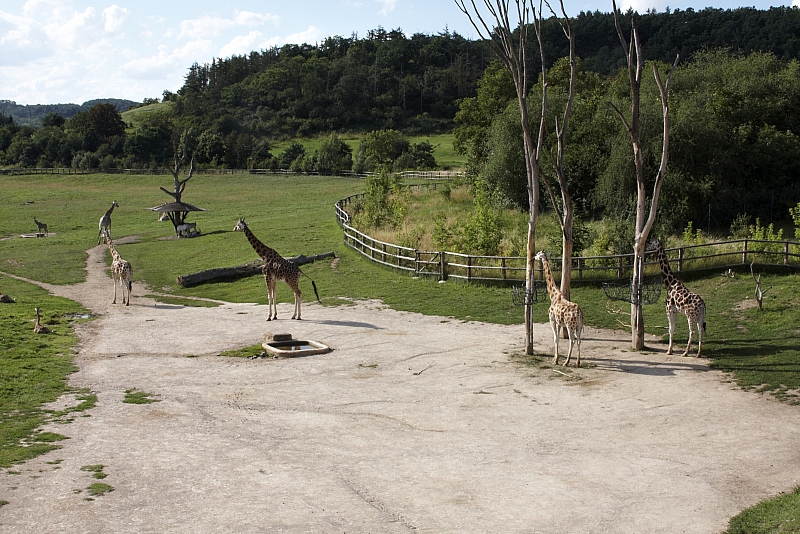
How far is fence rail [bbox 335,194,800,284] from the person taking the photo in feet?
95.1

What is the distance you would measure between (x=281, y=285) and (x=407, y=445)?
21.8m

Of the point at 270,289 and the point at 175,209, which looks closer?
the point at 270,289

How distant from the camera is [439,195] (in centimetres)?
6438

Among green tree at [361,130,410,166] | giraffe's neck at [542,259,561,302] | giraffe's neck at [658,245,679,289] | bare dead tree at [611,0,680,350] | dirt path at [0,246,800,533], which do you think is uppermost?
green tree at [361,130,410,166]

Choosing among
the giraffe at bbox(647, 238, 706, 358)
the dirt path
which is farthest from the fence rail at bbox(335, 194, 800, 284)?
the dirt path

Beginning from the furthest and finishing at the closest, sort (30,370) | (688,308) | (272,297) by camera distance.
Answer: (272,297), (688,308), (30,370)

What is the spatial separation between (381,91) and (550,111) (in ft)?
366

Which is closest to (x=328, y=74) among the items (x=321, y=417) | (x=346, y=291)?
(x=346, y=291)

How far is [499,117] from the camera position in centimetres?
5528

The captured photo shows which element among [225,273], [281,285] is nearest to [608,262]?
[281,285]

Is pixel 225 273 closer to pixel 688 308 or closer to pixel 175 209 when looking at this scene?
pixel 175 209

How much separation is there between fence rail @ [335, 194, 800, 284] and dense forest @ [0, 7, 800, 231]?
643 centimetres

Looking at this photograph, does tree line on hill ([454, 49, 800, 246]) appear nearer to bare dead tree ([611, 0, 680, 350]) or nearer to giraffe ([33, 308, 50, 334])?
bare dead tree ([611, 0, 680, 350])

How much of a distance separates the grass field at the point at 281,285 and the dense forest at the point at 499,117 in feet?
28.9
